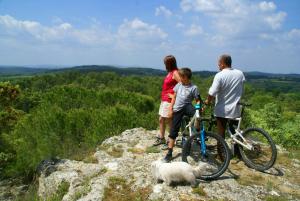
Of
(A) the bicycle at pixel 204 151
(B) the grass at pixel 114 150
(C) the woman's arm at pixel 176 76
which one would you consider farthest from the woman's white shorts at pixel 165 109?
(B) the grass at pixel 114 150

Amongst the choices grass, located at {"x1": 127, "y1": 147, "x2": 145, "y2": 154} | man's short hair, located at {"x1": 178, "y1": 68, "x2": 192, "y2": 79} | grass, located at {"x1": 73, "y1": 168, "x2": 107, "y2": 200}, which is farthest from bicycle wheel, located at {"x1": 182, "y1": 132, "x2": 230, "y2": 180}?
grass, located at {"x1": 73, "y1": 168, "x2": 107, "y2": 200}

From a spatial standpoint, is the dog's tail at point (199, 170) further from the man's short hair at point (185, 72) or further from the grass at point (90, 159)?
the grass at point (90, 159)

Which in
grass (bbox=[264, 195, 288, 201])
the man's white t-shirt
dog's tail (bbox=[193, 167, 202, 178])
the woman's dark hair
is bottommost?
grass (bbox=[264, 195, 288, 201])

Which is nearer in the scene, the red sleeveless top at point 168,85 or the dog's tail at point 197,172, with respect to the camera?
the dog's tail at point 197,172

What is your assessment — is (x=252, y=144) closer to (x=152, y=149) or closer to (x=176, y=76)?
(x=176, y=76)

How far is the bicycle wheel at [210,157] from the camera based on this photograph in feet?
21.7

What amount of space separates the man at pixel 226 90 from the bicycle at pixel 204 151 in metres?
0.47

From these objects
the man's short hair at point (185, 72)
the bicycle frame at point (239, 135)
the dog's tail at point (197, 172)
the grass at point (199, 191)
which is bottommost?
the grass at point (199, 191)

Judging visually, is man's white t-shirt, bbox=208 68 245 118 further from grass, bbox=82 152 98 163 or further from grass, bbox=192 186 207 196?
grass, bbox=82 152 98 163

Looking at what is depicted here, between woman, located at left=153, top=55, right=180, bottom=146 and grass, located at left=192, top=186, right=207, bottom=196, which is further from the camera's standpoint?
woman, located at left=153, top=55, right=180, bottom=146

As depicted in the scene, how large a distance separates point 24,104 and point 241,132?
130 ft

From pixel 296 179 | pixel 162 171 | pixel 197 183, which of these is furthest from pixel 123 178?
pixel 296 179

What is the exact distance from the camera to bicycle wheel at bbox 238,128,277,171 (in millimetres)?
7199

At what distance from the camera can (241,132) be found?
726 cm
